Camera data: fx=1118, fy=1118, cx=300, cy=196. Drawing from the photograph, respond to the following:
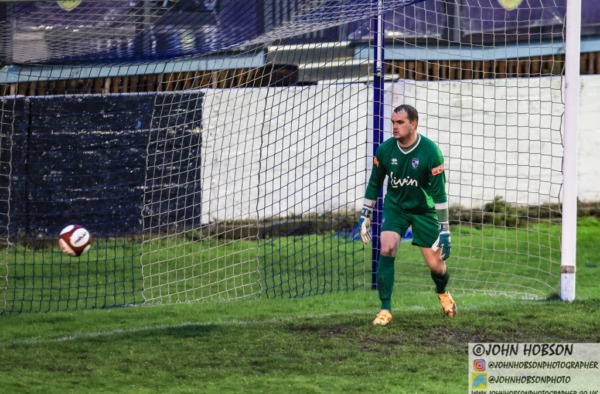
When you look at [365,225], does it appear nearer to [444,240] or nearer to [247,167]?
[444,240]

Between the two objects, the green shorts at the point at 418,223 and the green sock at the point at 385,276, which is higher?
the green shorts at the point at 418,223

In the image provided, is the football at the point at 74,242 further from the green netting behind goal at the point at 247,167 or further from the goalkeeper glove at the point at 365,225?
the goalkeeper glove at the point at 365,225

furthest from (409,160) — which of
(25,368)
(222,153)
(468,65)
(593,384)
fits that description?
(468,65)

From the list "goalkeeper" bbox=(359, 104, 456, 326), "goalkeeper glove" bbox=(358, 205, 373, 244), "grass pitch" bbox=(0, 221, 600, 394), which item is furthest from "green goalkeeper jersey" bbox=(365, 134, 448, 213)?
"grass pitch" bbox=(0, 221, 600, 394)

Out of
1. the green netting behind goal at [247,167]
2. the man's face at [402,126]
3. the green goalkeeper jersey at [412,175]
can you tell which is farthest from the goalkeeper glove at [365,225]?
the green netting behind goal at [247,167]

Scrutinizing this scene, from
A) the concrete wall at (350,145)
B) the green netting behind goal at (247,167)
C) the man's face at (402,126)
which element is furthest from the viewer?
the concrete wall at (350,145)

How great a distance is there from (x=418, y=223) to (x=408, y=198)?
23cm

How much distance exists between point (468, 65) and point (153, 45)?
21.6 feet

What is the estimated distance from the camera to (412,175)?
30.9 ft

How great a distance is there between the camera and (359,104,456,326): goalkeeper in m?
9.38

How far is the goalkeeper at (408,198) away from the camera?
30.8 feet

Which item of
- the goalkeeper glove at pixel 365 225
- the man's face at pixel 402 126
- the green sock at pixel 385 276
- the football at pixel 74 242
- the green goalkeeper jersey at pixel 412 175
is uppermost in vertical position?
the man's face at pixel 402 126

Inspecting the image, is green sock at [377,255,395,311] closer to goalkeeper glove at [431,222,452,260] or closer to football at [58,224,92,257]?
goalkeeper glove at [431,222,452,260]

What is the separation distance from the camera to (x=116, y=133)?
47.5 ft
